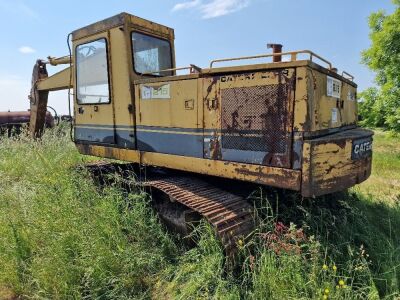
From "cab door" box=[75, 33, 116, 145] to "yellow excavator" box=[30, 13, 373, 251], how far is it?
0.05 feet

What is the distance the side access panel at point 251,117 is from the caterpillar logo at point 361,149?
0.87 meters

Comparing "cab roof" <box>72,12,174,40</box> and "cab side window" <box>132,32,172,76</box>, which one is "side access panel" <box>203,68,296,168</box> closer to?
"cab side window" <box>132,32,172,76</box>

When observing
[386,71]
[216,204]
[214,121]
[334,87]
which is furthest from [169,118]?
[386,71]

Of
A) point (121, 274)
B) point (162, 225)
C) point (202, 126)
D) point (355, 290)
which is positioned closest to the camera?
point (355, 290)

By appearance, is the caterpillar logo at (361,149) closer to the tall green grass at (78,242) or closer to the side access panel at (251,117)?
the side access panel at (251,117)

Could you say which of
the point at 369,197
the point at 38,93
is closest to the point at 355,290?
the point at 369,197

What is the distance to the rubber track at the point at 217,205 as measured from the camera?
329 centimetres

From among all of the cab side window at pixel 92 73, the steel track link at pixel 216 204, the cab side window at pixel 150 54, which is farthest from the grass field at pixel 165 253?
the cab side window at pixel 150 54

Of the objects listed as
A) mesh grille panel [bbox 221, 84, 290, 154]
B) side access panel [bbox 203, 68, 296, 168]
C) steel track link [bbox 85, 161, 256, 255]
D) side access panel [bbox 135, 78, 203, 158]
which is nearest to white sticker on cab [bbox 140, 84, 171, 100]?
side access panel [bbox 135, 78, 203, 158]

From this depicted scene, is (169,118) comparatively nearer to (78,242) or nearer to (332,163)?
(78,242)

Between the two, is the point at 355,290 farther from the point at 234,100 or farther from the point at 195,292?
the point at 234,100

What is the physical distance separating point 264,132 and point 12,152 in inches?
267

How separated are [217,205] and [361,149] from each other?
1.66 meters

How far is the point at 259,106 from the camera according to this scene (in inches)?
135
